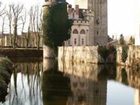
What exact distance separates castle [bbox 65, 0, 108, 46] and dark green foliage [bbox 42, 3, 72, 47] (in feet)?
47.2

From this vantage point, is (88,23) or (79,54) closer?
(79,54)

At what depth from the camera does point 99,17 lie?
7750cm

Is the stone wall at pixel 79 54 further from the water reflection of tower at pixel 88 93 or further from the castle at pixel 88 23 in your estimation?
the water reflection of tower at pixel 88 93

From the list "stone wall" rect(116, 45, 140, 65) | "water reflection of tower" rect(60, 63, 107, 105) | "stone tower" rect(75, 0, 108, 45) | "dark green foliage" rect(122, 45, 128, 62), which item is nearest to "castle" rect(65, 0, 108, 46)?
"stone tower" rect(75, 0, 108, 45)

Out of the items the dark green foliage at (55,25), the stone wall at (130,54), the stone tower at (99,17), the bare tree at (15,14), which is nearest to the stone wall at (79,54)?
the dark green foliage at (55,25)

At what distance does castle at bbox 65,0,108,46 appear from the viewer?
222 feet

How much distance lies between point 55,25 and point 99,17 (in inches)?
1198

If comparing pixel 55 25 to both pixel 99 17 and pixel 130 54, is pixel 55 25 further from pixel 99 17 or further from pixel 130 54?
pixel 99 17

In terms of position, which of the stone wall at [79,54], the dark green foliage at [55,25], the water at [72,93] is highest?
the dark green foliage at [55,25]

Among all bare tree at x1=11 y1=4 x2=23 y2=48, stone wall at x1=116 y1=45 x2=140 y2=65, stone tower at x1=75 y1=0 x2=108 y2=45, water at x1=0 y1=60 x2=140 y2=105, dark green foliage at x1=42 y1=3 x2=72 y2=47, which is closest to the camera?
water at x1=0 y1=60 x2=140 y2=105

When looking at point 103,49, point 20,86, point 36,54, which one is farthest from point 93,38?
point 20,86

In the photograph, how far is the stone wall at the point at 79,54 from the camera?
1551 inches

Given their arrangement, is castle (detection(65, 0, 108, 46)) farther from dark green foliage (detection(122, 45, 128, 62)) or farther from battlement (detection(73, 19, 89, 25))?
dark green foliage (detection(122, 45, 128, 62))

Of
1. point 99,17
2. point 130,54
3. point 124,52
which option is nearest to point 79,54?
point 124,52
